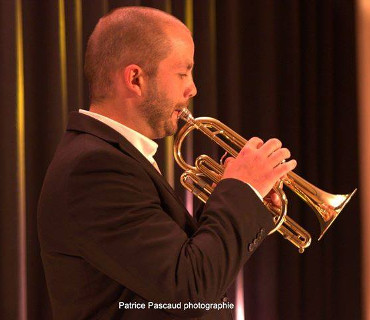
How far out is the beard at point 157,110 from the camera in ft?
4.10

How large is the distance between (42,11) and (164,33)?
0.98 metres

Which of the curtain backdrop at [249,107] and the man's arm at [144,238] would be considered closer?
the man's arm at [144,238]

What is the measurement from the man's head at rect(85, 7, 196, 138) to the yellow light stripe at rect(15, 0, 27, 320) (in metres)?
0.83

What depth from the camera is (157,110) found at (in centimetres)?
126

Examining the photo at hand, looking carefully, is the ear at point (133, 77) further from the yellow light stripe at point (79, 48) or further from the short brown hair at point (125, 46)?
the yellow light stripe at point (79, 48)

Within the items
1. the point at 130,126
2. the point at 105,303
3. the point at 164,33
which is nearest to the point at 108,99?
the point at 130,126

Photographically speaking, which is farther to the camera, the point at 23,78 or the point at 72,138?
the point at 23,78

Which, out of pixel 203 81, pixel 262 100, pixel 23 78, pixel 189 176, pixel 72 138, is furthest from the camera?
pixel 262 100

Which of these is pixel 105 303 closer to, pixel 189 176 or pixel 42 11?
pixel 189 176

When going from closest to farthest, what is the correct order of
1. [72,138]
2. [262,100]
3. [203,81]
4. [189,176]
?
[72,138] < [189,176] < [203,81] < [262,100]

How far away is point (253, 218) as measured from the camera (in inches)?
43.5

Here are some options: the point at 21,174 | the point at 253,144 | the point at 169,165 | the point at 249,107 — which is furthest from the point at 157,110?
the point at 249,107

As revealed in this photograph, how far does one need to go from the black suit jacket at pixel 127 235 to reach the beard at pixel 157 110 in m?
0.12

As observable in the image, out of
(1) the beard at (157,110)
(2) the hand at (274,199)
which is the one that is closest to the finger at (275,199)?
(2) the hand at (274,199)
